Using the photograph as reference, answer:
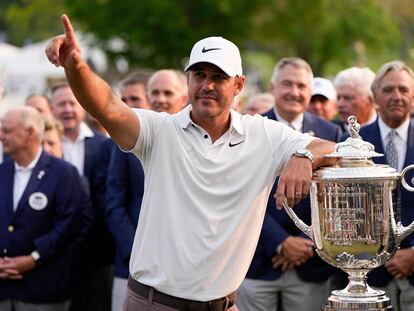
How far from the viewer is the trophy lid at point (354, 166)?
5.31m

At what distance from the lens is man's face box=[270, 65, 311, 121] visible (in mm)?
8586

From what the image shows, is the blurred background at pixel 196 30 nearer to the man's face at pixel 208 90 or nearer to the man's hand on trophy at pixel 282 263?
the man's hand on trophy at pixel 282 263

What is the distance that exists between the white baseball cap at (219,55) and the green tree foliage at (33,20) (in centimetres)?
3398

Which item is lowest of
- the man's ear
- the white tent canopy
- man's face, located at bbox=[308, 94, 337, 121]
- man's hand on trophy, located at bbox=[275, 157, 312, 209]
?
man's hand on trophy, located at bbox=[275, 157, 312, 209]

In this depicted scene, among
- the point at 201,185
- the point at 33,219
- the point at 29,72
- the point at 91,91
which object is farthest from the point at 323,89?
the point at 29,72

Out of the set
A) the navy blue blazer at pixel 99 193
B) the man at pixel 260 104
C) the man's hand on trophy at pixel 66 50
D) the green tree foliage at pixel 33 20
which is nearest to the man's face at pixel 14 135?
the navy blue blazer at pixel 99 193

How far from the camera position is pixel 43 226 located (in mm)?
8781

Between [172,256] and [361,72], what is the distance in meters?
4.50

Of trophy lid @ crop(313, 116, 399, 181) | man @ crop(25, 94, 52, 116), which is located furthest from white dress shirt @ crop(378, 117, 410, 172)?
man @ crop(25, 94, 52, 116)

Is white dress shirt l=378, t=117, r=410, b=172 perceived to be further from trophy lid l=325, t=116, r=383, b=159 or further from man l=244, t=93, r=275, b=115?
man l=244, t=93, r=275, b=115

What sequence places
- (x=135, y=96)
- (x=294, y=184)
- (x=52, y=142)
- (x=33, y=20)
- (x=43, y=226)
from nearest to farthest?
(x=294, y=184) → (x=43, y=226) → (x=135, y=96) → (x=52, y=142) → (x=33, y=20)

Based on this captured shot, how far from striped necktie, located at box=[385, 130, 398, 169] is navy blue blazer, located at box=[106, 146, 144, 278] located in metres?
1.84

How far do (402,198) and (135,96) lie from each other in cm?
298

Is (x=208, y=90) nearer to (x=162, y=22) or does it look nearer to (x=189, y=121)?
(x=189, y=121)
